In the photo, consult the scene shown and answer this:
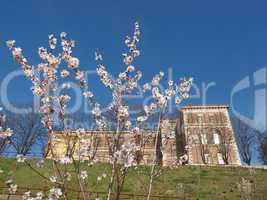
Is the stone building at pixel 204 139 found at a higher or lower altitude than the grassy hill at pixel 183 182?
higher

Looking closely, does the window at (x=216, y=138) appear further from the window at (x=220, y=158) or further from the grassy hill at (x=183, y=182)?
the grassy hill at (x=183, y=182)

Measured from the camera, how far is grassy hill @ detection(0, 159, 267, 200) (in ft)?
73.9

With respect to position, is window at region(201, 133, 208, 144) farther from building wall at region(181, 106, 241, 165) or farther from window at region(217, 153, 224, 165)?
window at region(217, 153, 224, 165)

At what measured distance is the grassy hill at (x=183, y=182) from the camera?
2252 centimetres

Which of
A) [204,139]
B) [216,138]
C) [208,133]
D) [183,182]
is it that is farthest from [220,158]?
[183,182]

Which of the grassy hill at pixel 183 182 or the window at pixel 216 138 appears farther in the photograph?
the window at pixel 216 138

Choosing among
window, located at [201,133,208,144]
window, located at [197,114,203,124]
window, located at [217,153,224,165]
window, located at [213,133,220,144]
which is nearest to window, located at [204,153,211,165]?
window, located at [217,153,224,165]

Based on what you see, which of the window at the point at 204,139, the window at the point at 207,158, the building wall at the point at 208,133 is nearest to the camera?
the window at the point at 207,158

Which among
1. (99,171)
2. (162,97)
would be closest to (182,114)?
(99,171)

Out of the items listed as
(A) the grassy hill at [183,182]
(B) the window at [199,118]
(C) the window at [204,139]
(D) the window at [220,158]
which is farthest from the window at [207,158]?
(A) the grassy hill at [183,182]

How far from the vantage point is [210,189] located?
24.3 metres

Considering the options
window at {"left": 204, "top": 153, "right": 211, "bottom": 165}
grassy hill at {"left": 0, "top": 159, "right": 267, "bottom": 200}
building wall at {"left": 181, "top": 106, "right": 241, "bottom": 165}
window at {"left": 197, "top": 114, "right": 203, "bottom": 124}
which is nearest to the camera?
grassy hill at {"left": 0, "top": 159, "right": 267, "bottom": 200}

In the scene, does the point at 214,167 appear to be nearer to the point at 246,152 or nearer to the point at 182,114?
the point at 246,152

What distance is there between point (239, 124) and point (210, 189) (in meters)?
32.1
